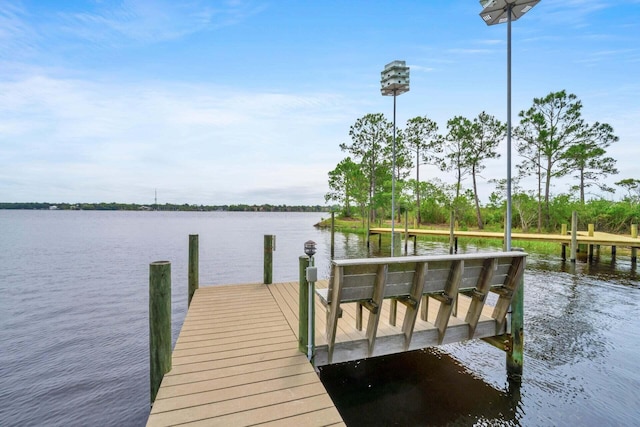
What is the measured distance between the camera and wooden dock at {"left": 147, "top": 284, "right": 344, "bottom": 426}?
86.4 inches

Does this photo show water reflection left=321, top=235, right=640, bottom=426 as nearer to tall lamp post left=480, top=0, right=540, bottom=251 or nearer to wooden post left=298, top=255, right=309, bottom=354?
wooden post left=298, top=255, right=309, bottom=354

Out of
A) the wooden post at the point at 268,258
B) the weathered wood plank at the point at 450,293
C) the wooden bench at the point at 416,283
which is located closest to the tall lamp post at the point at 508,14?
the wooden bench at the point at 416,283

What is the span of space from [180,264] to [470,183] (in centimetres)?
2628

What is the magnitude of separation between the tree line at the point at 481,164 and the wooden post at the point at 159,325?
1338cm

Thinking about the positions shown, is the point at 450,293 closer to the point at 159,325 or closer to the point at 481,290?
the point at 481,290

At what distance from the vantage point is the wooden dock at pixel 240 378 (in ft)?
7.20

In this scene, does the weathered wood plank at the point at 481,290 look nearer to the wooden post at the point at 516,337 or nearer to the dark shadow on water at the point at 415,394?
the wooden post at the point at 516,337

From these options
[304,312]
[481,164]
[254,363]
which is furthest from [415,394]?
[481,164]

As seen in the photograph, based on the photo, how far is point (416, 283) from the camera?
3.23 metres


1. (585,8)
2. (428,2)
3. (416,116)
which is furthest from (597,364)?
(416,116)

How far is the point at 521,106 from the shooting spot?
22.5 m

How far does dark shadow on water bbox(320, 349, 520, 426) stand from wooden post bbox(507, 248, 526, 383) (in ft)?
0.66

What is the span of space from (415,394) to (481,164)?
28292 millimetres

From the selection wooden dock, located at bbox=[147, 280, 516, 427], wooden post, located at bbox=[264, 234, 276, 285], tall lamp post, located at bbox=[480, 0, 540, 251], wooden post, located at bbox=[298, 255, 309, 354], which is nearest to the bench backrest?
wooden post, located at bbox=[298, 255, 309, 354]
